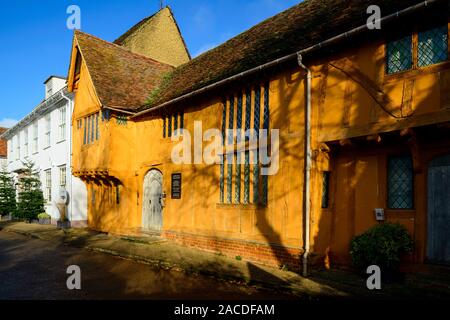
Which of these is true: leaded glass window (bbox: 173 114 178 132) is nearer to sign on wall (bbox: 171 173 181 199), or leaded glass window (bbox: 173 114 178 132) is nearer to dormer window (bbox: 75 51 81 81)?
sign on wall (bbox: 171 173 181 199)

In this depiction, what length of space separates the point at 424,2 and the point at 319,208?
4.80 meters

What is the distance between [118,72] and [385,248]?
1425cm

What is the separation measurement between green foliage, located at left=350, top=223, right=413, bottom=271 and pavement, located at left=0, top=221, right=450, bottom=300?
431mm

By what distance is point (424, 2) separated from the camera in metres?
7.04

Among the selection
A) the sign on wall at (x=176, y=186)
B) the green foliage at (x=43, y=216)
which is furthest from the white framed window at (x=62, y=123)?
the sign on wall at (x=176, y=186)

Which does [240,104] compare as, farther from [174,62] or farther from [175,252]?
[174,62]

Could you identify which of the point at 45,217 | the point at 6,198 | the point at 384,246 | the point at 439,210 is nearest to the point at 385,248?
the point at 384,246

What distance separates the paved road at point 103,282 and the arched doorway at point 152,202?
11.1 ft

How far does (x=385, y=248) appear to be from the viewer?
7.32 meters

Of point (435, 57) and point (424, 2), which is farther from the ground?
point (424, 2)

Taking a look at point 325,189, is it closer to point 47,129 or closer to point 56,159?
point 56,159

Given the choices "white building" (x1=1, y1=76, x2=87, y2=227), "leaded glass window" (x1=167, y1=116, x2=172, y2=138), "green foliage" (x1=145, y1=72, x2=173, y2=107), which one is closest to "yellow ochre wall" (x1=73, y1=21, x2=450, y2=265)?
"leaded glass window" (x1=167, y1=116, x2=172, y2=138)
